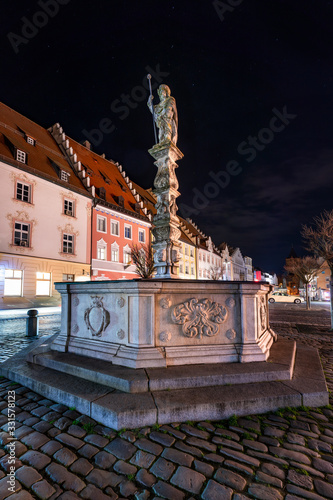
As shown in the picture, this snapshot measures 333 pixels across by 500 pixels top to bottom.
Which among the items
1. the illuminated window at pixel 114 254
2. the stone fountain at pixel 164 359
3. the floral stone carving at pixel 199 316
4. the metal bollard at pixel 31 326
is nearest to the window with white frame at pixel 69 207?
the illuminated window at pixel 114 254

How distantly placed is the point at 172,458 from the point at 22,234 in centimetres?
2018

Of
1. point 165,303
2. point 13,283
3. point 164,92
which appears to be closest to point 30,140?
point 13,283

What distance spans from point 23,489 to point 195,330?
2.52 m

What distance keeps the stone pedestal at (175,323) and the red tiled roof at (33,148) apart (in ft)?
61.2

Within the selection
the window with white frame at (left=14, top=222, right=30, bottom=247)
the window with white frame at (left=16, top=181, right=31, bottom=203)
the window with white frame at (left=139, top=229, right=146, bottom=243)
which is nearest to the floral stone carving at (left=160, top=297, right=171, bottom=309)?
the window with white frame at (left=14, top=222, right=30, bottom=247)

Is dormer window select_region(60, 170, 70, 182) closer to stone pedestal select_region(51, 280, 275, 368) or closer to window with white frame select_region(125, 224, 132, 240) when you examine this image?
window with white frame select_region(125, 224, 132, 240)

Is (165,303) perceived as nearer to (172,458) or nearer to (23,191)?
(172,458)

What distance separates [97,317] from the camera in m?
4.19

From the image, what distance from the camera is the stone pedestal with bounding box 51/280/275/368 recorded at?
3.68m

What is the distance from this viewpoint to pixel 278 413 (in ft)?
10.0

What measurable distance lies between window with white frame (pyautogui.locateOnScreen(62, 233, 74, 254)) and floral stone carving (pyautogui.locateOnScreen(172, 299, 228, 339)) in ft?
66.9

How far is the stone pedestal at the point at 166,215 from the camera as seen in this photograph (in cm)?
564

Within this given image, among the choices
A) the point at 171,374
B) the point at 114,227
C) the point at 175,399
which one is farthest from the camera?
the point at 114,227

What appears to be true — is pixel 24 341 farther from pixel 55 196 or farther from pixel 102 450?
pixel 55 196
